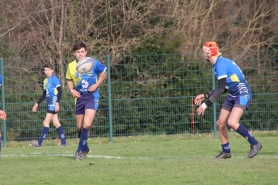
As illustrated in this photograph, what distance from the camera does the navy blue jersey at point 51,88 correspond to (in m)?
16.1

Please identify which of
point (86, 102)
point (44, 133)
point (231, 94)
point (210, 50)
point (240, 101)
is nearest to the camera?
Result: point (210, 50)

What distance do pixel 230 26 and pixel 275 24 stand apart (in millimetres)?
1676

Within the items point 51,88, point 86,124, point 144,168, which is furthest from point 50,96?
point 144,168

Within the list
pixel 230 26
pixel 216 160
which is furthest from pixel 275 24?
pixel 216 160

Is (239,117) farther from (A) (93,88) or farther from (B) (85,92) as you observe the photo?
(B) (85,92)

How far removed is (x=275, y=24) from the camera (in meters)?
24.9

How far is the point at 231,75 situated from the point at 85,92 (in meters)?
2.49

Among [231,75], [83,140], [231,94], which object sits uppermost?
[231,75]

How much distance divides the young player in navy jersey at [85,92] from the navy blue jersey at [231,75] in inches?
78.5

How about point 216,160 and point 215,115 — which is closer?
point 216,160

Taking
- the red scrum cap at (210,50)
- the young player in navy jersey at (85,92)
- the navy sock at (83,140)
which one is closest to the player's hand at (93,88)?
the young player in navy jersey at (85,92)

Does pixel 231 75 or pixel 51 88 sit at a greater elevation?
pixel 231 75

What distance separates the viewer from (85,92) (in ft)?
37.1

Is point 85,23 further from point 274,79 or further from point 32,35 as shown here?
point 274,79
